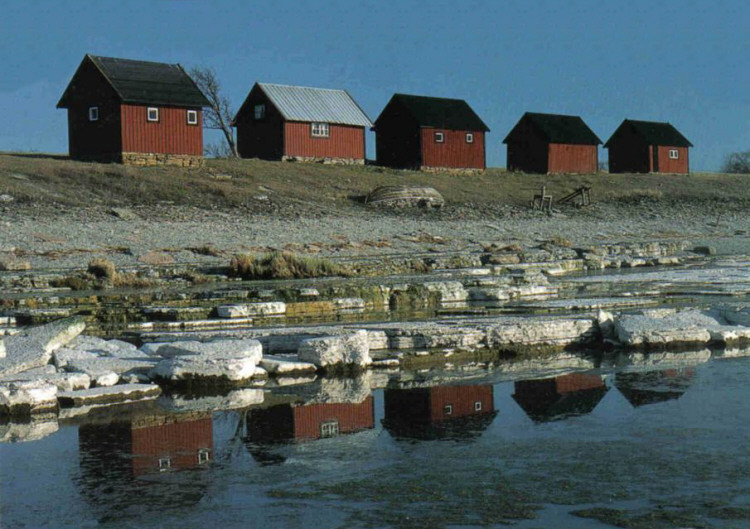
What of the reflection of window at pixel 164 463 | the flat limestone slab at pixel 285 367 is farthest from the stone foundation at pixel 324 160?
the reflection of window at pixel 164 463

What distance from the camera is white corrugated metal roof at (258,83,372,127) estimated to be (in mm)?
48531

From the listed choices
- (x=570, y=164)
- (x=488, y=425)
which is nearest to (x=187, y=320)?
(x=488, y=425)

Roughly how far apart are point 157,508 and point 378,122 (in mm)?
51359

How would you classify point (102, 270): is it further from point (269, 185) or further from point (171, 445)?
point (269, 185)

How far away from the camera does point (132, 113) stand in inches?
1576

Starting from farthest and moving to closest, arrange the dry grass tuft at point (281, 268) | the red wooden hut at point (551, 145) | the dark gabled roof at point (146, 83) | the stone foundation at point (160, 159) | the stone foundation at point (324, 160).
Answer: the red wooden hut at point (551, 145) < the stone foundation at point (324, 160) < the dark gabled roof at point (146, 83) < the stone foundation at point (160, 159) < the dry grass tuft at point (281, 268)

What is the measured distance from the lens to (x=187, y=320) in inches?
511

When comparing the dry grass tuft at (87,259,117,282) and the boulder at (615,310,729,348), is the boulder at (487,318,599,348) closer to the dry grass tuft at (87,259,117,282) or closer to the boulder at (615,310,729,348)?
the boulder at (615,310,729,348)

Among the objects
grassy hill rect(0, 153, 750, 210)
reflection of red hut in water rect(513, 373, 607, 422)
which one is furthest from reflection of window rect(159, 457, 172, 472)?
grassy hill rect(0, 153, 750, 210)

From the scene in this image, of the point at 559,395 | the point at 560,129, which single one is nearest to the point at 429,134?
the point at 560,129

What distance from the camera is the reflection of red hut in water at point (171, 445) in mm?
5645

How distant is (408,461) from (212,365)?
113 inches

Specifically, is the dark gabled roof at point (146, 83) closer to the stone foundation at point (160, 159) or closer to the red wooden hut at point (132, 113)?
the red wooden hut at point (132, 113)

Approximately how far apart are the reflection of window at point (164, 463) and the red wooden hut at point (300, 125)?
139ft
